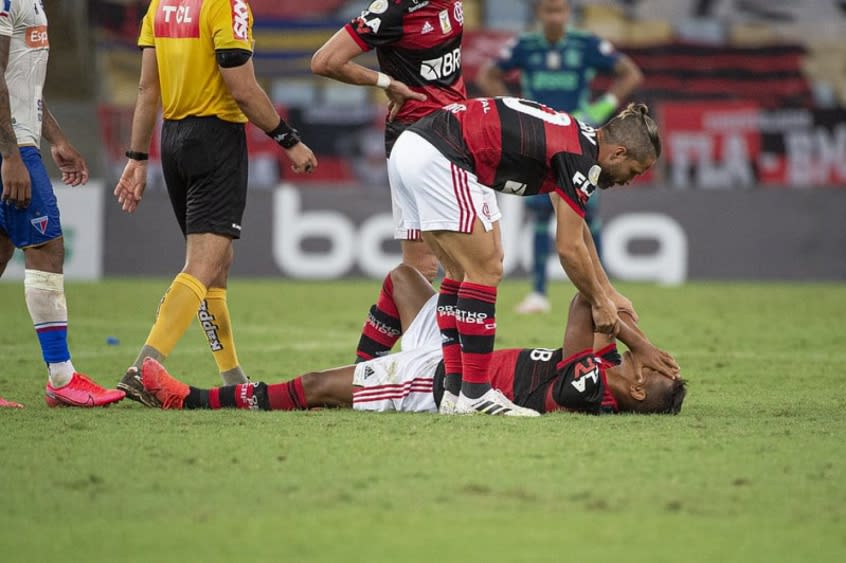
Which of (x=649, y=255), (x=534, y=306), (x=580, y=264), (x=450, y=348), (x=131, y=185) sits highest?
(x=131, y=185)

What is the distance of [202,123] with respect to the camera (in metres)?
6.36

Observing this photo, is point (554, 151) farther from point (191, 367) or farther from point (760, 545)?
point (191, 367)

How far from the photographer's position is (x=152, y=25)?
21.1 ft

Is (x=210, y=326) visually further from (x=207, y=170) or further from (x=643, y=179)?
(x=643, y=179)

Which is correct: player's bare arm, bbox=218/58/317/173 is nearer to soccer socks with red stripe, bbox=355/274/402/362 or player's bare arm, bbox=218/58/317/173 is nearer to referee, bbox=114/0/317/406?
referee, bbox=114/0/317/406

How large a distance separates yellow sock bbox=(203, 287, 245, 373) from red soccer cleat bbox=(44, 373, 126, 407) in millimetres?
687

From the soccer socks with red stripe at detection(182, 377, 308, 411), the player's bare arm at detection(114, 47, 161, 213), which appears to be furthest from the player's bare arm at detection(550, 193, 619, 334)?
the player's bare arm at detection(114, 47, 161, 213)

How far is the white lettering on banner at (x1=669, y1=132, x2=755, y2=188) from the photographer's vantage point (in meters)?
17.0

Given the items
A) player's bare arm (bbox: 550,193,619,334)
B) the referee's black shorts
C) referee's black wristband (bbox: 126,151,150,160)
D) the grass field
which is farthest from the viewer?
referee's black wristband (bbox: 126,151,150,160)

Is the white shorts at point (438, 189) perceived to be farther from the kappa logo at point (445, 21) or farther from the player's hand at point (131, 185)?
the player's hand at point (131, 185)

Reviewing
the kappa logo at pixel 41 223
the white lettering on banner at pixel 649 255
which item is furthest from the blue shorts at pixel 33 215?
the white lettering on banner at pixel 649 255

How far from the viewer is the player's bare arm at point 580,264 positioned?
18.4ft

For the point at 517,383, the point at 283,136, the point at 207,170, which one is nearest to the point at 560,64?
the point at 283,136

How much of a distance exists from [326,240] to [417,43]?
29.0ft
